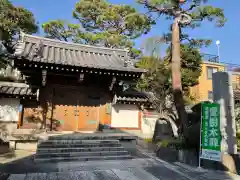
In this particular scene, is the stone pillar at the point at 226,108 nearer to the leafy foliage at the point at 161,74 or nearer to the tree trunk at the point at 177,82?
the tree trunk at the point at 177,82

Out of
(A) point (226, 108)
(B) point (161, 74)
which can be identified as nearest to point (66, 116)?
(A) point (226, 108)

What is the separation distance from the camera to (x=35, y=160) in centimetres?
634

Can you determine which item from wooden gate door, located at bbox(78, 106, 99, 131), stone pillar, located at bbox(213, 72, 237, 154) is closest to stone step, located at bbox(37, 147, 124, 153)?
wooden gate door, located at bbox(78, 106, 99, 131)

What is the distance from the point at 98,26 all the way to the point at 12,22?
8877 millimetres

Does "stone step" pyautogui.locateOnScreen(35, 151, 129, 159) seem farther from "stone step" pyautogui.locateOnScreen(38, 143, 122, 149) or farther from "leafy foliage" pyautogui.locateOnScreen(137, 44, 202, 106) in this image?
"leafy foliage" pyautogui.locateOnScreen(137, 44, 202, 106)

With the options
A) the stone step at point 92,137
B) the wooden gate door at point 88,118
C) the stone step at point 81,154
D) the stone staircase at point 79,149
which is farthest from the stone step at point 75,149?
the wooden gate door at point 88,118

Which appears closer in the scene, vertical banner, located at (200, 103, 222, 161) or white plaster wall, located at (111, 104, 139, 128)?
vertical banner, located at (200, 103, 222, 161)

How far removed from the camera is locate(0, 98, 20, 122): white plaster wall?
354 inches

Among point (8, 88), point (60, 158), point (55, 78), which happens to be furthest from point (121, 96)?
point (8, 88)

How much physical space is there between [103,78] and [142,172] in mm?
5027

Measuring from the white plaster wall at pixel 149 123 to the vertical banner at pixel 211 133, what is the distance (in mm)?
5382

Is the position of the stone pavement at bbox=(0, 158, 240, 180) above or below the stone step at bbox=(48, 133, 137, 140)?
below

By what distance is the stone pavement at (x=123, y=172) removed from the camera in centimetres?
502

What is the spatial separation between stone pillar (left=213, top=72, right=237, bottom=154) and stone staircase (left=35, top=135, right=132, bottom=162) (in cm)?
340
